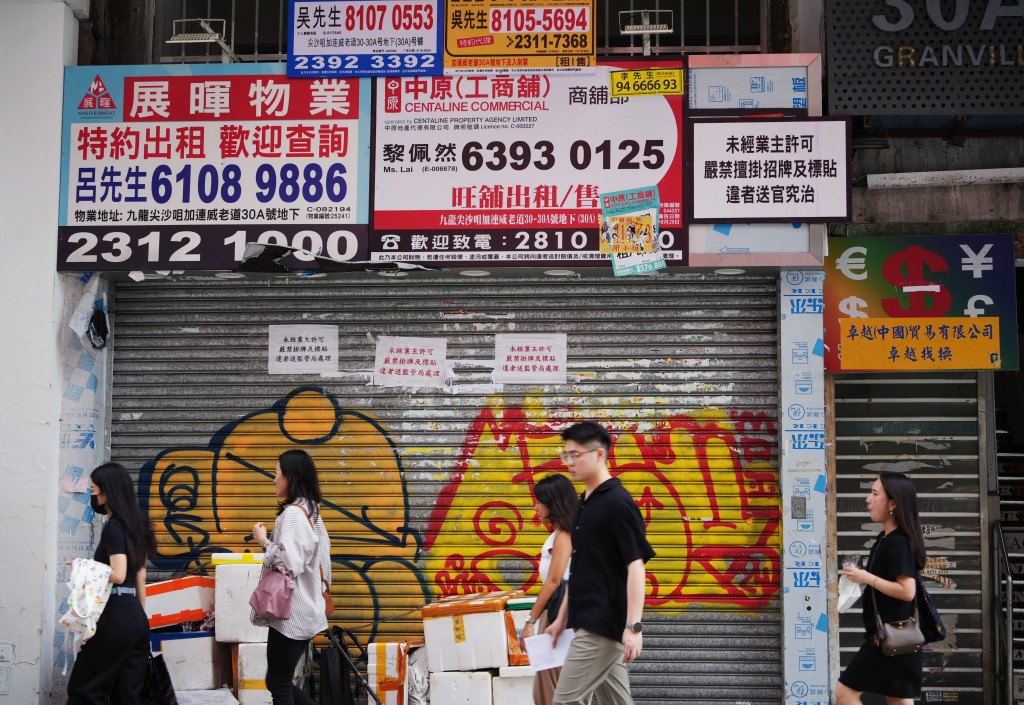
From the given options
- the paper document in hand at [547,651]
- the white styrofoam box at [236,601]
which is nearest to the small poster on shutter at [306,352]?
the white styrofoam box at [236,601]

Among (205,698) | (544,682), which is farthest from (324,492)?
(544,682)

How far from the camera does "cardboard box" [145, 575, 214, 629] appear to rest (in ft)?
25.2

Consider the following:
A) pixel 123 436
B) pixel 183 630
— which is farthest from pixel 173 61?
pixel 183 630

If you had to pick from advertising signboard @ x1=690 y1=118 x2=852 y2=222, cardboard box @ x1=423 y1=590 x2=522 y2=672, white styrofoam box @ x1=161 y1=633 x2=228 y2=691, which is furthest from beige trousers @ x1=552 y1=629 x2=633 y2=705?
advertising signboard @ x1=690 y1=118 x2=852 y2=222

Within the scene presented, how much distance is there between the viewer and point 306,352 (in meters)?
8.40

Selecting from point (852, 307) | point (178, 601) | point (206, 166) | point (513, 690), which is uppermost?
point (206, 166)

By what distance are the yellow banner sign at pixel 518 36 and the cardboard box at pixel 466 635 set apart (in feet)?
12.6

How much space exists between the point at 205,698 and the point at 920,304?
5.90m

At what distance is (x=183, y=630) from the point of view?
7.87 metres

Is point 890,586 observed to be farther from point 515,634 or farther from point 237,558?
point 237,558

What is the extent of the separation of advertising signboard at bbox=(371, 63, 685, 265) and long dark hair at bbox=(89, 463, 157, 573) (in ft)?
8.36

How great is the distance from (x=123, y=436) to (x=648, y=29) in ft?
16.7

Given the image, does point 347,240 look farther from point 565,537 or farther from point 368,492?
point 565,537

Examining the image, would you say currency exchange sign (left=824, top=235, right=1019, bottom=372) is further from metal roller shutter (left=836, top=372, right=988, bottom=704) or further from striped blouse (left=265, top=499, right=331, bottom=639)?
striped blouse (left=265, top=499, right=331, bottom=639)
